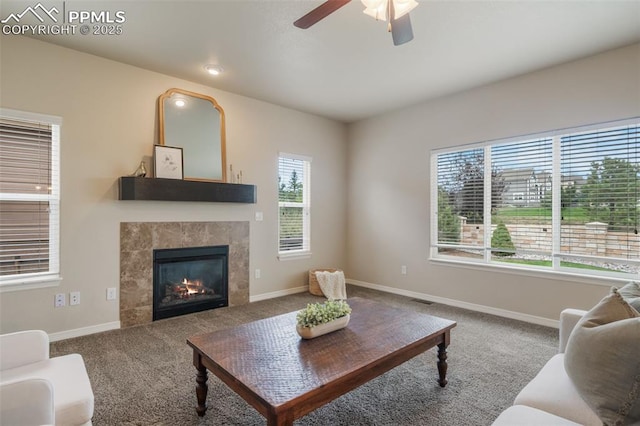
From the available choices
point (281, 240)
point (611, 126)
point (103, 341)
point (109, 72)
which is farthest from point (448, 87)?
point (103, 341)

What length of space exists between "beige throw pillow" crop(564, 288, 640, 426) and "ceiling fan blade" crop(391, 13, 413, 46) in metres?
1.81

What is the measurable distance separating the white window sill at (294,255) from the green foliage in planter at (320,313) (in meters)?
2.66

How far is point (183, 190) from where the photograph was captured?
12.0 ft

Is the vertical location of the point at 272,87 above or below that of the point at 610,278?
above

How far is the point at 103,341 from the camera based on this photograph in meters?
3.04

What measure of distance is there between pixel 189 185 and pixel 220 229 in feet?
2.34

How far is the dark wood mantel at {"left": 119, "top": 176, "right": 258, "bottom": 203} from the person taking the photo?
3326mm

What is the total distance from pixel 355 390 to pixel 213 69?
335 cm

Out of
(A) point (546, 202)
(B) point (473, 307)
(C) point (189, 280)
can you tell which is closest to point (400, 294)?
(B) point (473, 307)

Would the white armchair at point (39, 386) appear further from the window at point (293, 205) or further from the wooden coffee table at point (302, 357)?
the window at point (293, 205)

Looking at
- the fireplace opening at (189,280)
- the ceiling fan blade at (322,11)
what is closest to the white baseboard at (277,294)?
the fireplace opening at (189,280)

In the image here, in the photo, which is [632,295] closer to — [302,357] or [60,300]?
[302,357]

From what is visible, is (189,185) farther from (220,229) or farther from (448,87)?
(448,87)

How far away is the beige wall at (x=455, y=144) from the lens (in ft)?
10.6
